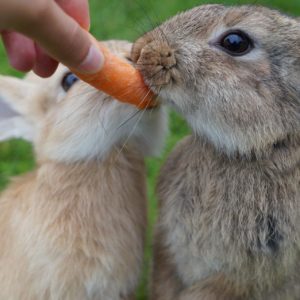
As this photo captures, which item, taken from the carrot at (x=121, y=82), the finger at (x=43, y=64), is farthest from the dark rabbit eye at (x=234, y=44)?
the finger at (x=43, y=64)

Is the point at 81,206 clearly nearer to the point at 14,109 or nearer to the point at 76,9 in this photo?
the point at 14,109

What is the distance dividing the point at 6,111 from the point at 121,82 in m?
0.93

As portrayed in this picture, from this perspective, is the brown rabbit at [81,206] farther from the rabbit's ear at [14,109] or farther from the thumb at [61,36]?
the thumb at [61,36]

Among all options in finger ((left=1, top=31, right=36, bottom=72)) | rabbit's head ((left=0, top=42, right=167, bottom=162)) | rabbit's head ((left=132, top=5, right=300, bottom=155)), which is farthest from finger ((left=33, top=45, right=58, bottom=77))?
rabbit's head ((left=132, top=5, right=300, bottom=155))

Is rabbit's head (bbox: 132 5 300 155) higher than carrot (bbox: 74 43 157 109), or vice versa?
rabbit's head (bbox: 132 5 300 155)

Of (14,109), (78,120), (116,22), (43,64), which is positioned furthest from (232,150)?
(116,22)

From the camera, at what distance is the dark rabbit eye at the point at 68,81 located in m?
2.87

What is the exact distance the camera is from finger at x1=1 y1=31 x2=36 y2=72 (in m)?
2.53

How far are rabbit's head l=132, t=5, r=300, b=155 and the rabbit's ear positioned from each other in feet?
2.65

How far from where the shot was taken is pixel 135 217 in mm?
2896

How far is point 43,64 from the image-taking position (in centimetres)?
258

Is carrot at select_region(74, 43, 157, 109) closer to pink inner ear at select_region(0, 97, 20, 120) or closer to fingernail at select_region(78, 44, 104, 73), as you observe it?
fingernail at select_region(78, 44, 104, 73)

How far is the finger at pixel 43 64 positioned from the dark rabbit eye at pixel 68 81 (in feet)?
0.81

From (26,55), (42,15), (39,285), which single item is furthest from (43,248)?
(42,15)
